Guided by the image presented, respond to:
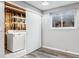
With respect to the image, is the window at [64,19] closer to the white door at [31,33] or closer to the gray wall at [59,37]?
the gray wall at [59,37]

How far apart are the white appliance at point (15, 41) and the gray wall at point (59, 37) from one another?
1.41 m

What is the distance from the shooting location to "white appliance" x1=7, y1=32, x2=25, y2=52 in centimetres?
290

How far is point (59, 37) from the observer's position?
11.8ft

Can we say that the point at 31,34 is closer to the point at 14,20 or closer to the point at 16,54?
the point at 16,54

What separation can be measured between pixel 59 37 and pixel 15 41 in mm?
1950

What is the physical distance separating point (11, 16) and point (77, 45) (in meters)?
3.28

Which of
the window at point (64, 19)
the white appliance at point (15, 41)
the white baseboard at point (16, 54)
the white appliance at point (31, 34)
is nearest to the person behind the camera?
the white baseboard at point (16, 54)

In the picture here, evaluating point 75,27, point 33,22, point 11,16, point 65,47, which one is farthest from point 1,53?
point 75,27

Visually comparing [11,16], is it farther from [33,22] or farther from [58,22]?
[58,22]

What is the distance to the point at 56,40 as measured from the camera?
3.73 meters

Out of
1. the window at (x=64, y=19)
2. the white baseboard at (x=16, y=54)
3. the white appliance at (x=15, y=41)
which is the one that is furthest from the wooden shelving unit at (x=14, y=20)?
the window at (x=64, y=19)

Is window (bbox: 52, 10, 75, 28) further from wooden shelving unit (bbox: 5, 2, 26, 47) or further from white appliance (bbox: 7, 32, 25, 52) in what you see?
white appliance (bbox: 7, 32, 25, 52)

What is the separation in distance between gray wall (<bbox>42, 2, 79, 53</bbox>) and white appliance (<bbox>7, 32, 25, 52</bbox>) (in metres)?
1.41

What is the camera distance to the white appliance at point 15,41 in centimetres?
290
